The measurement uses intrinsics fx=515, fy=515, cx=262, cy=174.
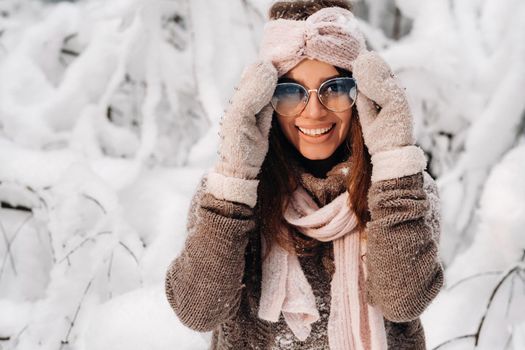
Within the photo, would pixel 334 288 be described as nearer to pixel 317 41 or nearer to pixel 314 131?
pixel 314 131

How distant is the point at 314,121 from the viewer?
1.03 meters

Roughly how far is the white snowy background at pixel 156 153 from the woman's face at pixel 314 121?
0.77 metres

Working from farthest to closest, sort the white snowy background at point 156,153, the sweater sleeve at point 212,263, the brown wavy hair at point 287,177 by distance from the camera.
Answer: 1. the white snowy background at point 156,153
2. the brown wavy hair at point 287,177
3. the sweater sleeve at point 212,263

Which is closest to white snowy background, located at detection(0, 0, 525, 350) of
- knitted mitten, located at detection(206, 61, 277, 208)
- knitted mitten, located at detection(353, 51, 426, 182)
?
knitted mitten, located at detection(206, 61, 277, 208)

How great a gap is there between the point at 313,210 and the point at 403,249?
0.21m

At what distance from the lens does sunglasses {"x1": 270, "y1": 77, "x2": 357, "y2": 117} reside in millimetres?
1001

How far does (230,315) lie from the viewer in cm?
102

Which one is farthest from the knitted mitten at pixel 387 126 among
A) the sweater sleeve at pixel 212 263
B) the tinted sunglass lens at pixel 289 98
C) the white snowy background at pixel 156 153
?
the white snowy background at pixel 156 153

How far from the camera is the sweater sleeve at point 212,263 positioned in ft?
3.07

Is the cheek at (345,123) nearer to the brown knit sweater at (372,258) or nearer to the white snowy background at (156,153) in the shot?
the brown knit sweater at (372,258)

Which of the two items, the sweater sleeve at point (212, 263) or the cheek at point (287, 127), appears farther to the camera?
the cheek at point (287, 127)

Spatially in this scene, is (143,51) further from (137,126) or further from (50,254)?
(50,254)

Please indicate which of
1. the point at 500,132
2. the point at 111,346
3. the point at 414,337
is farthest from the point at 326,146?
the point at 500,132

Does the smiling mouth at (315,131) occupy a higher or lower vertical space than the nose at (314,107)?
lower
